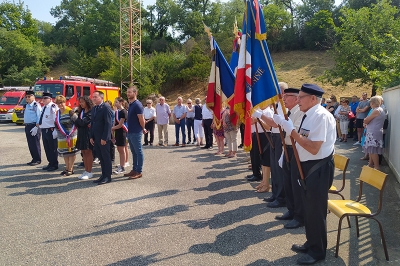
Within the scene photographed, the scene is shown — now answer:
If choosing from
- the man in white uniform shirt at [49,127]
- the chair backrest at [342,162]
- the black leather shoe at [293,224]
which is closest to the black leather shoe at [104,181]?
the man in white uniform shirt at [49,127]

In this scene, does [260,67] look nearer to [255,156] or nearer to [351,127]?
[255,156]

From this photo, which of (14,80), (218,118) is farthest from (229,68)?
(14,80)

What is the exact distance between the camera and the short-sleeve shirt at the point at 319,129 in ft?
11.5

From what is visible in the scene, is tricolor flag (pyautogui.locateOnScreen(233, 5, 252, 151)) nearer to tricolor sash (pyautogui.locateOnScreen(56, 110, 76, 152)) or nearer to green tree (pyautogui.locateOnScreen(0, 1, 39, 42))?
tricolor sash (pyautogui.locateOnScreen(56, 110, 76, 152))

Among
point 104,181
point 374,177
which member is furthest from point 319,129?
point 104,181

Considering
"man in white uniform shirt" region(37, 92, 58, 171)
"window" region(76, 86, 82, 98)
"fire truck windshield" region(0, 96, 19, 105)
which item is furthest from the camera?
"fire truck windshield" region(0, 96, 19, 105)

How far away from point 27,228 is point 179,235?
2.31m

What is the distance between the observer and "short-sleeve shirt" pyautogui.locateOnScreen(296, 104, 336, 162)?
3.52m

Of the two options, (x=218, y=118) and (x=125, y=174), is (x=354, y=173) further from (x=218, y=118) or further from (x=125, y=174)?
(x=125, y=174)

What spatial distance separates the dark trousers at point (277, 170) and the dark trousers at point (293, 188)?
1.94ft

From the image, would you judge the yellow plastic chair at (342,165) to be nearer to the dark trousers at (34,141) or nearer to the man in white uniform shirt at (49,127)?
the man in white uniform shirt at (49,127)

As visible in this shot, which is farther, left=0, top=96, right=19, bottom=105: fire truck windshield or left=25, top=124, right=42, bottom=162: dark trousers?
left=0, top=96, right=19, bottom=105: fire truck windshield

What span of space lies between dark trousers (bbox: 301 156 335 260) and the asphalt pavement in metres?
0.28

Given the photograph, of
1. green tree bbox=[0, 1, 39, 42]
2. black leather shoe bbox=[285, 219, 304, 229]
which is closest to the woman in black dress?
black leather shoe bbox=[285, 219, 304, 229]
